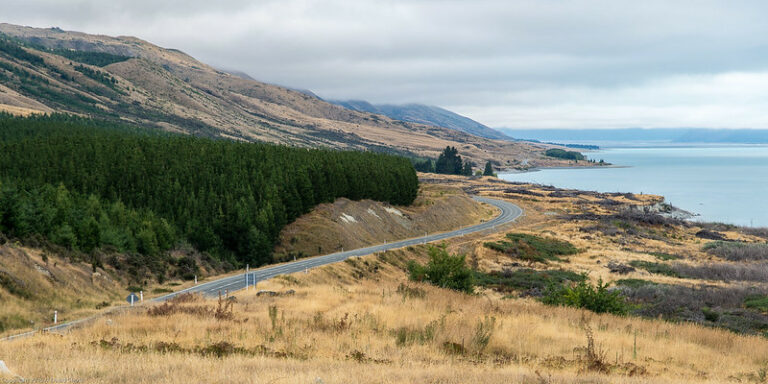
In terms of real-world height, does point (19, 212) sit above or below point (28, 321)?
above

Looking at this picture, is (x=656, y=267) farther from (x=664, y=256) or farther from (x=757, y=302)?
(x=757, y=302)

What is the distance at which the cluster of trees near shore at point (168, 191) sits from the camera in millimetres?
45625

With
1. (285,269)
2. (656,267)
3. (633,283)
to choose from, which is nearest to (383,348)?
(285,269)

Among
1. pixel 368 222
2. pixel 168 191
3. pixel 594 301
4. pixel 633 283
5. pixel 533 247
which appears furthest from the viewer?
pixel 368 222

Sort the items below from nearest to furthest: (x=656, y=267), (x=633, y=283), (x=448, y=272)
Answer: (x=448, y=272)
(x=633, y=283)
(x=656, y=267)

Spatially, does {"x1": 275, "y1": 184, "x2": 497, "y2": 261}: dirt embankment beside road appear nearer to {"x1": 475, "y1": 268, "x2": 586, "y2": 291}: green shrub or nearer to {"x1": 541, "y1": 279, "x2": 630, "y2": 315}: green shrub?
{"x1": 475, "y1": 268, "x2": 586, "y2": 291}: green shrub

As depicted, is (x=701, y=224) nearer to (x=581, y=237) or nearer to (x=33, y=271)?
(x=581, y=237)

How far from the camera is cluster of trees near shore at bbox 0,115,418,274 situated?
150ft

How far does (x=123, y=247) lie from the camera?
47375 mm

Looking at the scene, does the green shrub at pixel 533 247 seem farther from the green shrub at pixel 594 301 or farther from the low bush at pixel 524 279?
the green shrub at pixel 594 301

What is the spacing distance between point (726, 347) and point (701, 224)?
110m

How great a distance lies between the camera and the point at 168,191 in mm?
67250

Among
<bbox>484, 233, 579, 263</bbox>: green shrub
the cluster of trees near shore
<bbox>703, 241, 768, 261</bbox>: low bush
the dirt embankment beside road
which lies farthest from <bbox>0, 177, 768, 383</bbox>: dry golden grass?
<bbox>703, 241, 768, 261</bbox>: low bush

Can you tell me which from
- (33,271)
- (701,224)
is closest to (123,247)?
(33,271)
